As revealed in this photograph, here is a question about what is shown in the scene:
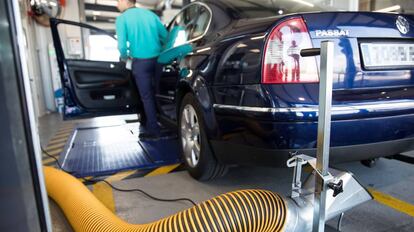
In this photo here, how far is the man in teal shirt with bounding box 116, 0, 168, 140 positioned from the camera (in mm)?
3301

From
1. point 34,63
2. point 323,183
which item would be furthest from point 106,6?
point 323,183

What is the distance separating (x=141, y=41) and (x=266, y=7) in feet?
5.34

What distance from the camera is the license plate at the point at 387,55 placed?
155 cm

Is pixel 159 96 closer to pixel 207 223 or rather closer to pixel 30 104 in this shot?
pixel 207 223

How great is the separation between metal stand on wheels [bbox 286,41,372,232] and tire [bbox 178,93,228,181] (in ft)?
2.76

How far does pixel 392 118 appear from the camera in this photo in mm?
1557

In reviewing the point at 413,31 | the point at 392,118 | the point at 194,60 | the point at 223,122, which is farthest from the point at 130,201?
the point at 413,31

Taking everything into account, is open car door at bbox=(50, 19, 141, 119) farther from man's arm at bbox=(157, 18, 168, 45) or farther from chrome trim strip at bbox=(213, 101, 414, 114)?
chrome trim strip at bbox=(213, 101, 414, 114)

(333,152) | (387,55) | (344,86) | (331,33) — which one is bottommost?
(333,152)

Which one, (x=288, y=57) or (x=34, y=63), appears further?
(x=34, y=63)

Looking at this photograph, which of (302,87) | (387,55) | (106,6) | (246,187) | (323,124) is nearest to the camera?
(323,124)

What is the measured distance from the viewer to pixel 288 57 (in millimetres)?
1490

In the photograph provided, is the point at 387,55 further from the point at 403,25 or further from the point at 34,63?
the point at 34,63

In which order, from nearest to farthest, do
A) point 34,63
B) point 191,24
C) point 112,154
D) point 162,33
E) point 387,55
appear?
point 387,55 < point 191,24 < point 112,154 < point 162,33 < point 34,63
